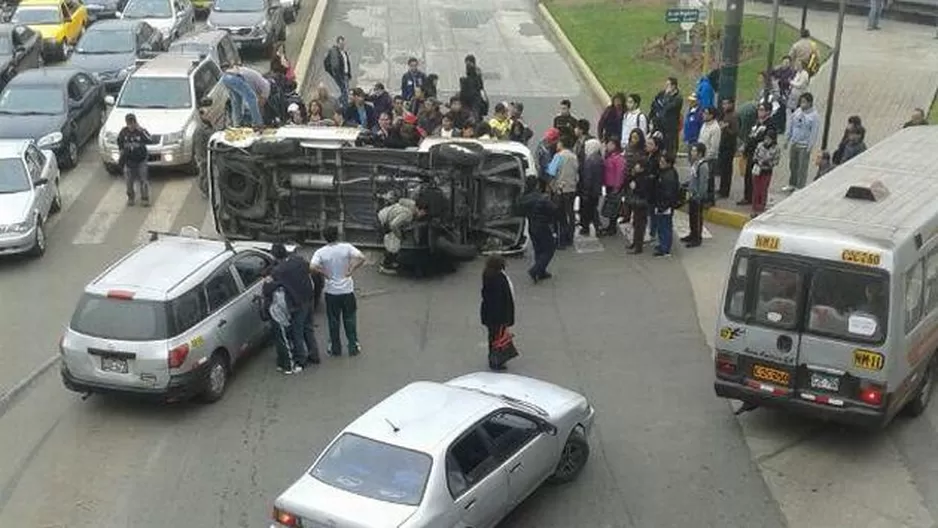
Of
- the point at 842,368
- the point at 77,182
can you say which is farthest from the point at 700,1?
the point at 842,368

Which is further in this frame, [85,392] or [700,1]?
[700,1]

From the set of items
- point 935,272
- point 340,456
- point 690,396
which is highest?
point 935,272

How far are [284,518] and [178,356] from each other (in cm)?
356

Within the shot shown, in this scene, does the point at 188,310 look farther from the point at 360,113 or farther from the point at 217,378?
the point at 360,113

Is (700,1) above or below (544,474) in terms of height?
above


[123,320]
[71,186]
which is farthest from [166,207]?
[123,320]

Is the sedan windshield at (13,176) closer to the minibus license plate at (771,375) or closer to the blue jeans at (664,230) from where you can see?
the blue jeans at (664,230)

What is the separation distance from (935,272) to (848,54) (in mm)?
17758

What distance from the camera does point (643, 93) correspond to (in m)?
25.2

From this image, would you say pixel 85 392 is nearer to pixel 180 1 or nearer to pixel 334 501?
pixel 334 501

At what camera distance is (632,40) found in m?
30.4

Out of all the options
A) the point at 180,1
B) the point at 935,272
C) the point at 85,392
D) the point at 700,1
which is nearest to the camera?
the point at 935,272

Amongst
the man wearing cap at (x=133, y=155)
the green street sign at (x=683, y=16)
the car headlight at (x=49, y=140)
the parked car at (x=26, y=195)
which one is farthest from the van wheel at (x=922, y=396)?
the car headlight at (x=49, y=140)

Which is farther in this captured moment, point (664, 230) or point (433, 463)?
point (664, 230)
